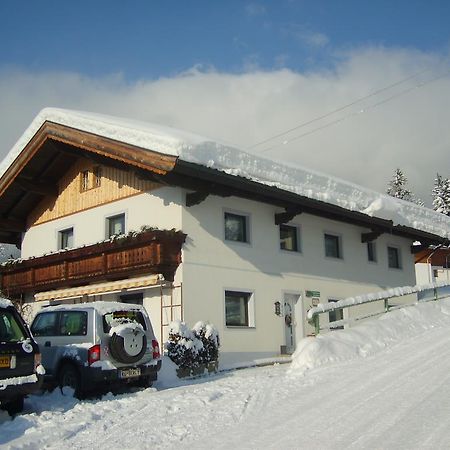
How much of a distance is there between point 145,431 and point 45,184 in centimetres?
1671

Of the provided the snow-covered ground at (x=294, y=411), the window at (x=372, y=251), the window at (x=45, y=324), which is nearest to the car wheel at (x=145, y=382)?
the snow-covered ground at (x=294, y=411)

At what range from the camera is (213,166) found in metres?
15.9

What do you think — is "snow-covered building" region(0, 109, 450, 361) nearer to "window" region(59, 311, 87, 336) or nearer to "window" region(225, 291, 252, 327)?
"window" region(225, 291, 252, 327)

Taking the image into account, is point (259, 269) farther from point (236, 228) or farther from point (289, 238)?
point (289, 238)

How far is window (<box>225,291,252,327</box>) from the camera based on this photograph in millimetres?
17742

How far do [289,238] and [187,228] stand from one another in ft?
15.9

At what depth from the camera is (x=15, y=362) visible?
893 centimetres

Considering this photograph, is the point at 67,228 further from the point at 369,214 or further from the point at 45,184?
the point at 369,214

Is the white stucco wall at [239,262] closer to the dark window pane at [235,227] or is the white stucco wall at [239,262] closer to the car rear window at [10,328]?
the dark window pane at [235,227]

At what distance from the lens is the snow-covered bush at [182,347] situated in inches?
573

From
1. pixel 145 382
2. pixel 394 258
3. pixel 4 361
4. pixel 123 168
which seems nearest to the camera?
pixel 4 361

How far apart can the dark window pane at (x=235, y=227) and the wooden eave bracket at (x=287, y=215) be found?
1.35 meters

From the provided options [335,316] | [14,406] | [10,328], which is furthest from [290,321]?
[10,328]

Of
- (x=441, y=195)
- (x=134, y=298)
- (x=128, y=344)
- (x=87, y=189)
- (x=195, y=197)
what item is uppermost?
(x=441, y=195)
